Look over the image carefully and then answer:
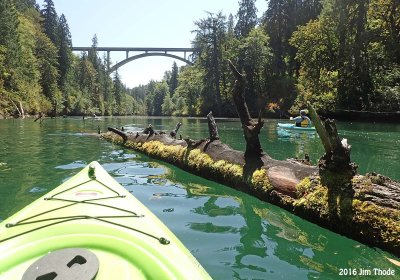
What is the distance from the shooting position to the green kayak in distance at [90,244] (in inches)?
95.0

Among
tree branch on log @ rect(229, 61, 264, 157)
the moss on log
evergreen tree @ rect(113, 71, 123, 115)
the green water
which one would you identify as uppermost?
evergreen tree @ rect(113, 71, 123, 115)

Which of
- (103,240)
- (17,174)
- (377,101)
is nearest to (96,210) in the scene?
(103,240)

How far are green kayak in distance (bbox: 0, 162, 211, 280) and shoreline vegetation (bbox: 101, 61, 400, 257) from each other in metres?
2.75

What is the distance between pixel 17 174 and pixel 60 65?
72949 millimetres

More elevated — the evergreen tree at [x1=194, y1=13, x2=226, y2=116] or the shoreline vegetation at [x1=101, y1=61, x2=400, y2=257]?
the evergreen tree at [x1=194, y1=13, x2=226, y2=116]

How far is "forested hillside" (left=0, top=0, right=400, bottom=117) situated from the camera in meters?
35.8

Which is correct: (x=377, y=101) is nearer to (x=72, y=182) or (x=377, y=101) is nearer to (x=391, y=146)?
(x=391, y=146)

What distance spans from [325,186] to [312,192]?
0.24 m

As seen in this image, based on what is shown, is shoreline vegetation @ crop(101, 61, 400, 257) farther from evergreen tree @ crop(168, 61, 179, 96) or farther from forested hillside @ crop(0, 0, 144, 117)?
evergreen tree @ crop(168, 61, 179, 96)

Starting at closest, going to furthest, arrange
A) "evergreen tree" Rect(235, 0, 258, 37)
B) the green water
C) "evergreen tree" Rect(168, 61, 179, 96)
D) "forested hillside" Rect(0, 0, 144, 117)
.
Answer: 1. the green water
2. "forested hillside" Rect(0, 0, 144, 117)
3. "evergreen tree" Rect(235, 0, 258, 37)
4. "evergreen tree" Rect(168, 61, 179, 96)

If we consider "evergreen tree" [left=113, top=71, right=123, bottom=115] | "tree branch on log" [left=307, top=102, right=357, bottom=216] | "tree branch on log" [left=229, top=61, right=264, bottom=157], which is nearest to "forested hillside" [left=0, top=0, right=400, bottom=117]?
"evergreen tree" [left=113, top=71, right=123, bottom=115]

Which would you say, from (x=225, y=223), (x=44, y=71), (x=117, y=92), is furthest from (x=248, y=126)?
(x=117, y=92)

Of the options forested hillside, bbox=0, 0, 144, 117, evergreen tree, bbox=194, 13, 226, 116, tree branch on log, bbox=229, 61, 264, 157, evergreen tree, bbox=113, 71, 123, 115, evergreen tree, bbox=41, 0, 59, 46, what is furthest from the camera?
evergreen tree, bbox=113, 71, 123, 115

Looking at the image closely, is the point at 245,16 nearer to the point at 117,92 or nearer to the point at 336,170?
the point at 117,92
